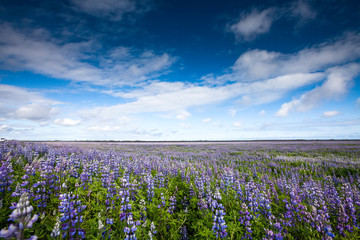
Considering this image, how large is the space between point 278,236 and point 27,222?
155 inches

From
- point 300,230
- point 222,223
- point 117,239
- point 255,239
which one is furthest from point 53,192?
point 300,230

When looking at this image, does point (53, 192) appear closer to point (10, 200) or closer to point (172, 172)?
point (10, 200)

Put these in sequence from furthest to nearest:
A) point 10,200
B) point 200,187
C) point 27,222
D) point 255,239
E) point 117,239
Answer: point 200,187 < point 10,200 < point 255,239 < point 117,239 < point 27,222

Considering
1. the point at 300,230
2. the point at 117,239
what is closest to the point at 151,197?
the point at 117,239

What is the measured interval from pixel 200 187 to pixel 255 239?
213 centimetres

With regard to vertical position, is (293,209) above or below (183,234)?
above

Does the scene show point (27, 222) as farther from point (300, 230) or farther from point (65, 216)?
point (300, 230)

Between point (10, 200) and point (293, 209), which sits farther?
point (293, 209)

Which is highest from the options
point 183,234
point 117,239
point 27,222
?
point 27,222

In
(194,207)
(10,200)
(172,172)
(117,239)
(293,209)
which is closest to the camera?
(117,239)

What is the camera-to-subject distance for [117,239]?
3.20m

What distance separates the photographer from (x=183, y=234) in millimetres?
3914

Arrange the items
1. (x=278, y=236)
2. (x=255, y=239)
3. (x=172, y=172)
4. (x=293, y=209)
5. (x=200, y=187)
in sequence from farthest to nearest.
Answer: (x=172, y=172) < (x=200, y=187) < (x=293, y=209) < (x=255, y=239) < (x=278, y=236)

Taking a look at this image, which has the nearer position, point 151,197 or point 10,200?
point 10,200
